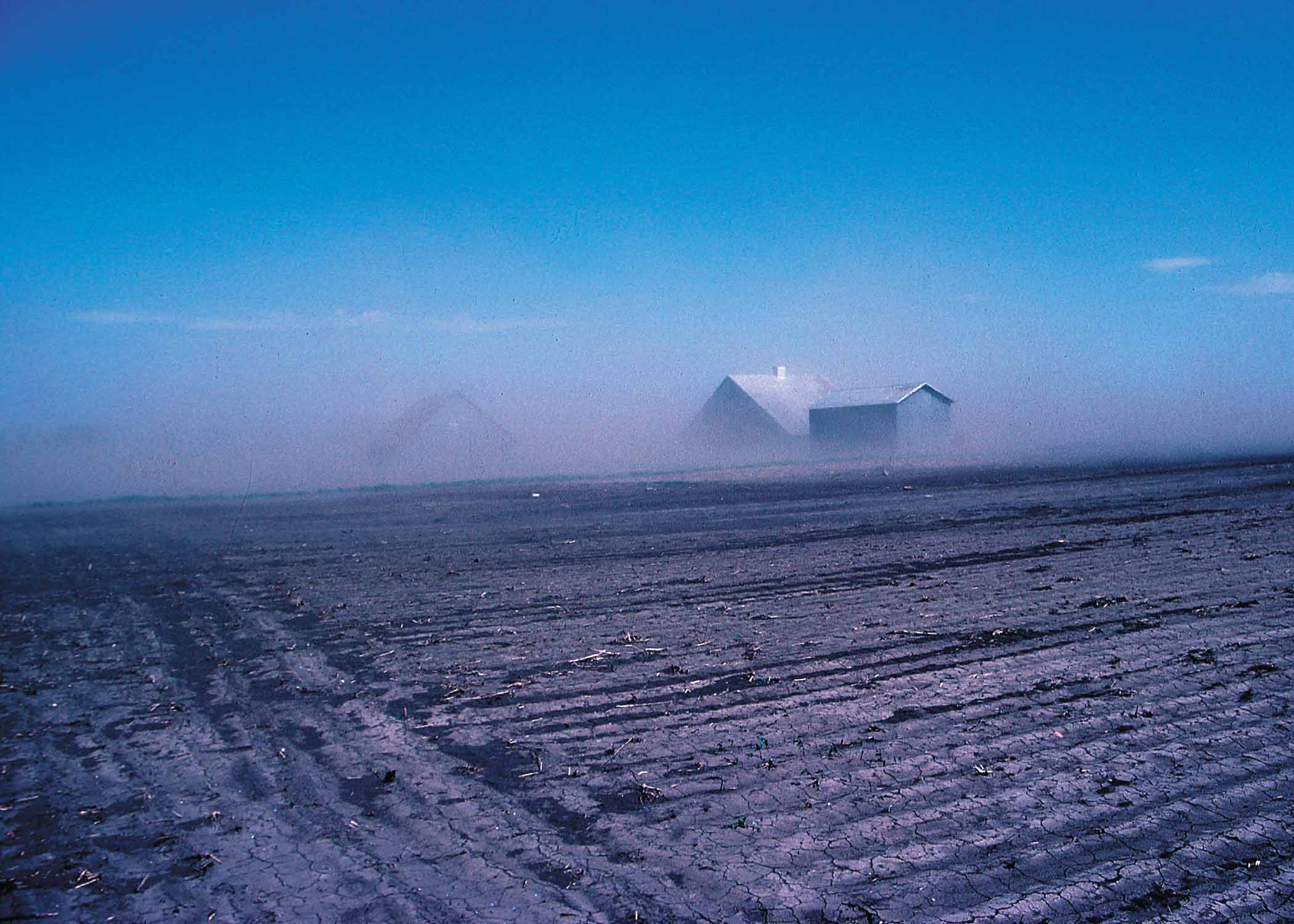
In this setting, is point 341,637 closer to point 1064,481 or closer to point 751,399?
point 1064,481

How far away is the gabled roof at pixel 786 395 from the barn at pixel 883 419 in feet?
8.63

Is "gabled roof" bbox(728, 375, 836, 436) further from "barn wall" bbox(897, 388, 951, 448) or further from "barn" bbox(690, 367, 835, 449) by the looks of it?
"barn wall" bbox(897, 388, 951, 448)

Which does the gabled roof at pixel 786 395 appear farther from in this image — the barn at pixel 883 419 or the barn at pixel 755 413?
the barn at pixel 883 419

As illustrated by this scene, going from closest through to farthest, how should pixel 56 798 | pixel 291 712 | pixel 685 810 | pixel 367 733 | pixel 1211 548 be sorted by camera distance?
1. pixel 685 810
2. pixel 56 798
3. pixel 367 733
4. pixel 291 712
5. pixel 1211 548

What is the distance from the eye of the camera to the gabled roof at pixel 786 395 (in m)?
59.3

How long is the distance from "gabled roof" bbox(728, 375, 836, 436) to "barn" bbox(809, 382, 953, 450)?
2629mm

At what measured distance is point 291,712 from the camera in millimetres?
5828

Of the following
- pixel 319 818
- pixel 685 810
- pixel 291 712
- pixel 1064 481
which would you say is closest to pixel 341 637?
pixel 291 712

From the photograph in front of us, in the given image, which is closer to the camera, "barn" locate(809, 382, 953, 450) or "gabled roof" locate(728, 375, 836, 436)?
"barn" locate(809, 382, 953, 450)

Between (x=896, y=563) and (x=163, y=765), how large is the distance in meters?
8.91

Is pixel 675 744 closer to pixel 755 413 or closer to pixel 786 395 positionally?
pixel 755 413

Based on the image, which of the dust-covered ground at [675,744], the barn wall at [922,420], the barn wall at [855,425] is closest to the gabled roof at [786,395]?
the barn wall at [855,425]

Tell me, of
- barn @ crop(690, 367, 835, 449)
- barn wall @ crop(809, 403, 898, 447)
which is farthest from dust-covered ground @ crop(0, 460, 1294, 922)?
barn @ crop(690, 367, 835, 449)

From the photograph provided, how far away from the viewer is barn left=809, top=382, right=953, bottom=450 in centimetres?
5150
